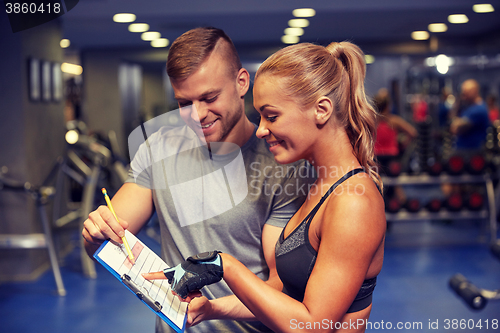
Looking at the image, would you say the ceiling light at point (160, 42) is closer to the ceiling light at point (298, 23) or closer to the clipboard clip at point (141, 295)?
the ceiling light at point (298, 23)

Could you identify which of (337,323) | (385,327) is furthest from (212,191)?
(385,327)

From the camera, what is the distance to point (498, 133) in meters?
5.66

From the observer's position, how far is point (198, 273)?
93 cm

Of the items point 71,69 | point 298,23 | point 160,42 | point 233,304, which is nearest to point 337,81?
point 233,304

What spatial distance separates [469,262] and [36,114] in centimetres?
454

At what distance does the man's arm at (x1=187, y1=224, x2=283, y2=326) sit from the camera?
3.54 feet

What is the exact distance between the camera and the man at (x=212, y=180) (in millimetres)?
1158

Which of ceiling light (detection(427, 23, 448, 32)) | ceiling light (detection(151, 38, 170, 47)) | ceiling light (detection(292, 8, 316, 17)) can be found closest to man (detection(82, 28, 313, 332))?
ceiling light (detection(292, 8, 316, 17))

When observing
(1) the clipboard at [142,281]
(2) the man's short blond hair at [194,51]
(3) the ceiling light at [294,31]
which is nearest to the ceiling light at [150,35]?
(3) the ceiling light at [294,31]

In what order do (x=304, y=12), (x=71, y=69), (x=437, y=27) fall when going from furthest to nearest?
1. (x=71, y=69)
2. (x=437, y=27)
3. (x=304, y=12)

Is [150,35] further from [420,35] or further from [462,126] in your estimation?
[462,126]

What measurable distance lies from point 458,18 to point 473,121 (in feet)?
6.50

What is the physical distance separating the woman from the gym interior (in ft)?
0.49

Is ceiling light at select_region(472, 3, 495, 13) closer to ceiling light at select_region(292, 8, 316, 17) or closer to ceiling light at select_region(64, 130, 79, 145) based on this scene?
ceiling light at select_region(292, 8, 316, 17)
